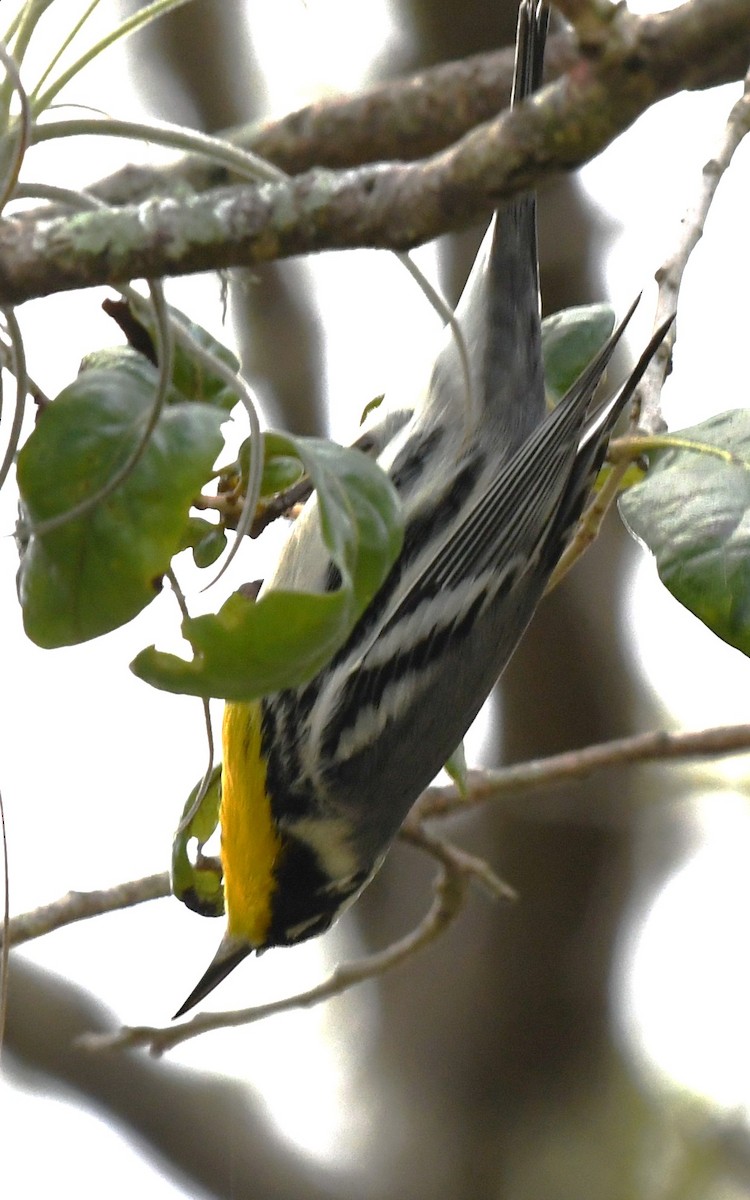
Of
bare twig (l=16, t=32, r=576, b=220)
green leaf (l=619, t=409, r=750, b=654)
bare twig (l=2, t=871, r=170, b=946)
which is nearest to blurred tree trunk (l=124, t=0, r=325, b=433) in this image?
bare twig (l=16, t=32, r=576, b=220)

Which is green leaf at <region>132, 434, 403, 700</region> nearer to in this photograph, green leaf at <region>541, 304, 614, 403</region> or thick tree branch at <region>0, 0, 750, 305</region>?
thick tree branch at <region>0, 0, 750, 305</region>

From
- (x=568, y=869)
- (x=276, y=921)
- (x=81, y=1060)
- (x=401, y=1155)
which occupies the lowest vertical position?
(x=401, y=1155)

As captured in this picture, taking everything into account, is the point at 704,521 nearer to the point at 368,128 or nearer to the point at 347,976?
the point at 347,976

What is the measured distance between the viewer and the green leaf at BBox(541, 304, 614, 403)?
1487 mm

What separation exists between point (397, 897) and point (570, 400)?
6.52ft

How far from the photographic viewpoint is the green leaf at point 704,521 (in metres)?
0.98

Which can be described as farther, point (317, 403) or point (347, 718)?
point (317, 403)

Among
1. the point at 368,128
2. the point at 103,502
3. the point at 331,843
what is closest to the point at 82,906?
the point at 331,843

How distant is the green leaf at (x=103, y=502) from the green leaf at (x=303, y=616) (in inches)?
3.2

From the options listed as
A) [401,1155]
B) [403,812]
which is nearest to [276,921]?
[403,812]

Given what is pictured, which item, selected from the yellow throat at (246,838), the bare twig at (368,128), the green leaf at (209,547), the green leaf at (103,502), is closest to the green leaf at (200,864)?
the yellow throat at (246,838)

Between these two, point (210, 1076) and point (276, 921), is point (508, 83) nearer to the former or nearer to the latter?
point (276, 921)

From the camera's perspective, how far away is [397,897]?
322 cm

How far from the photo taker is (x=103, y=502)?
837mm
